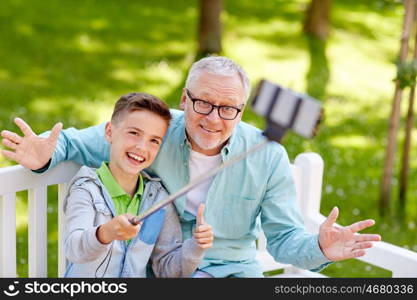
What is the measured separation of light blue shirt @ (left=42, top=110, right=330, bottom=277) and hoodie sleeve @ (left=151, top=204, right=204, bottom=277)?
58mm

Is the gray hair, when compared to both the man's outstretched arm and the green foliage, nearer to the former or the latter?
the man's outstretched arm

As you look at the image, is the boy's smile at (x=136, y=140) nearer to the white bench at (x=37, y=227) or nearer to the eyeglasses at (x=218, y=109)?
the eyeglasses at (x=218, y=109)

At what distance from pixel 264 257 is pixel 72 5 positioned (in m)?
6.79

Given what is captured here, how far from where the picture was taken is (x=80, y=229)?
2.62 metres

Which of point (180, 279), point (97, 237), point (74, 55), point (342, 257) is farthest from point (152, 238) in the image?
point (74, 55)

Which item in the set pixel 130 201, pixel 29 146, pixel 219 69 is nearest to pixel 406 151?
pixel 219 69

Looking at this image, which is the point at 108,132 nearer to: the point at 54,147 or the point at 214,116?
the point at 54,147

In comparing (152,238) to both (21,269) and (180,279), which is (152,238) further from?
(21,269)

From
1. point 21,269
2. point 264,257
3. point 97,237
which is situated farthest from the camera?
point 21,269

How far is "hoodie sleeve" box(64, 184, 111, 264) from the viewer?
250 cm

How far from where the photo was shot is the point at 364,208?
6.11 m

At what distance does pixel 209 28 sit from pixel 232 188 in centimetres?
563

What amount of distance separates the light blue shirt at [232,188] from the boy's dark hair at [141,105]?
19 centimetres

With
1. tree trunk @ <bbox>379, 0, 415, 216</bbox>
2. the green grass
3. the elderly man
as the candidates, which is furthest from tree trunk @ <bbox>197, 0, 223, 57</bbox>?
the elderly man
